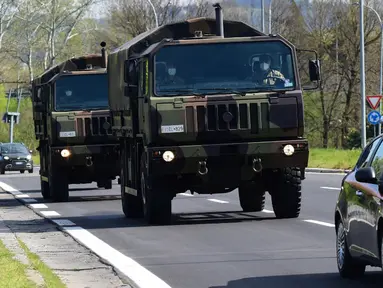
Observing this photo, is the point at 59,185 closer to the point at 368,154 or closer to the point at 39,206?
the point at 39,206

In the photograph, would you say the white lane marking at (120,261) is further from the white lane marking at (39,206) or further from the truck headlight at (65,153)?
the truck headlight at (65,153)

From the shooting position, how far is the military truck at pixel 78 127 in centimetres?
2577

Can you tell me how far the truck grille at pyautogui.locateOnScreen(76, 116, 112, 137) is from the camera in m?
25.8

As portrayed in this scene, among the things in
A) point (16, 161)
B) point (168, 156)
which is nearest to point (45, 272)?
point (168, 156)

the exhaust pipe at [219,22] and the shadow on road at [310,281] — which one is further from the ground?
the exhaust pipe at [219,22]

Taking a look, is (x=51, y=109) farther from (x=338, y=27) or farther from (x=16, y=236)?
(x=338, y=27)

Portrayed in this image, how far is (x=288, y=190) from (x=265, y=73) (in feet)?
6.00

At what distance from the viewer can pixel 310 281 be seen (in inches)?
418

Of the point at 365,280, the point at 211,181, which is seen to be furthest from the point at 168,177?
the point at 365,280

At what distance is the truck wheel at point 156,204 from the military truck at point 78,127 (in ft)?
24.0

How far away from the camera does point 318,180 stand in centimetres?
3525

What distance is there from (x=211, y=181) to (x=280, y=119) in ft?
4.51

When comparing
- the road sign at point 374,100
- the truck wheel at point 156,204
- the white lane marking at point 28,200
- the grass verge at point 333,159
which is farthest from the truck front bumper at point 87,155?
the road sign at point 374,100

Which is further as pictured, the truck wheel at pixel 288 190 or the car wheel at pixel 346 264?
the truck wheel at pixel 288 190
